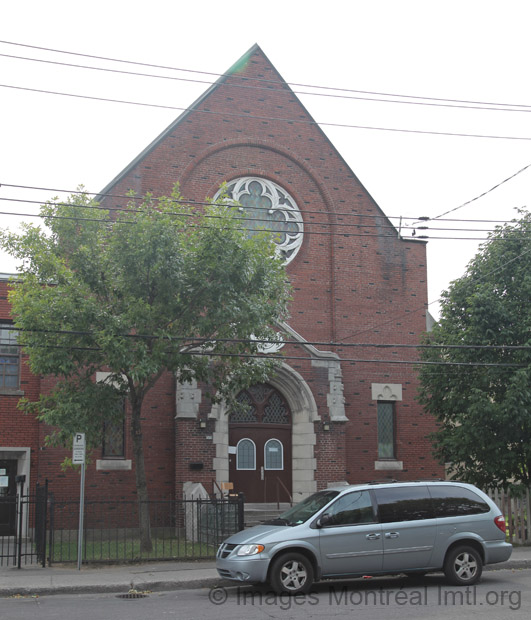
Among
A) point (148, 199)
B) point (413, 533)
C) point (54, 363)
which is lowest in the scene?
point (413, 533)

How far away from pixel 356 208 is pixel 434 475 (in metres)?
8.89

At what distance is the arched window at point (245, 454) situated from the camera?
22406 mm

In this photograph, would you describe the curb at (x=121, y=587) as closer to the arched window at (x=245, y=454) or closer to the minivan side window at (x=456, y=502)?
the minivan side window at (x=456, y=502)

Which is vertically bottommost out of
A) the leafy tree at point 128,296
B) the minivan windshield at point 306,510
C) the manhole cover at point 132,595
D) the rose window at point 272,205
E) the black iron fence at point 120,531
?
the manhole cover at point 132,595

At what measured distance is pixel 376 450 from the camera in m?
23.4

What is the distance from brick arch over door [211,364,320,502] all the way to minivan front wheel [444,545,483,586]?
990 centimetres

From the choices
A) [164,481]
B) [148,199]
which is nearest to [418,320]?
[164,481]

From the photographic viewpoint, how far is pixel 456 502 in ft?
41.1

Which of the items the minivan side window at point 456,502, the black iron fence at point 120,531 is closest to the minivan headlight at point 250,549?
the minivan side window at point 456,502

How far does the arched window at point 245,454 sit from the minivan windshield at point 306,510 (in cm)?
956

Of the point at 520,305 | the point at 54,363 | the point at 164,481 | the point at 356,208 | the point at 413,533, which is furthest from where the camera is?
the point at 356,208

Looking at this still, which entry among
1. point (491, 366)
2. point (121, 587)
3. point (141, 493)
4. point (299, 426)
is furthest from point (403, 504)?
point (299, 426)

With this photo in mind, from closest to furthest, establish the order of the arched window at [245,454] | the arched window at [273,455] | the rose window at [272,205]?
the arched window at [245,454] → the arched window at [273,455] → the rose window at [272,205]

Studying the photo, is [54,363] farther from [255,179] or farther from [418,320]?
[418,320]
